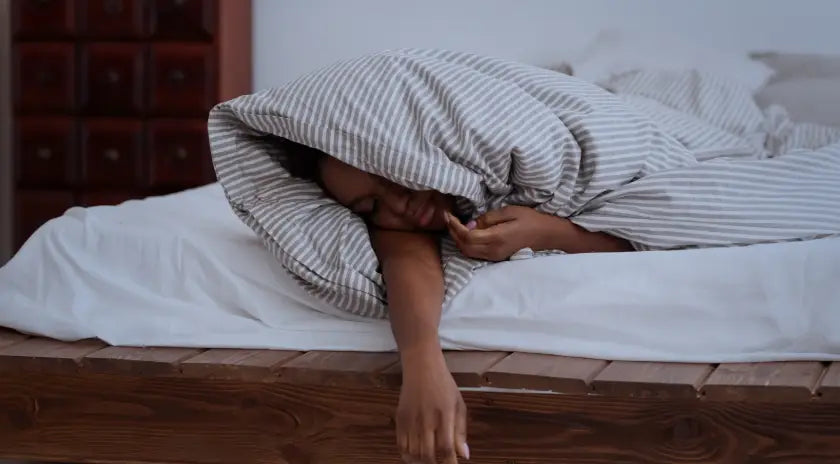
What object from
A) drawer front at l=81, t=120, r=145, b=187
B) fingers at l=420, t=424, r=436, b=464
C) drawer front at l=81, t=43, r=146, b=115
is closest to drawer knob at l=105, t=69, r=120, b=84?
drawer front at l=81, t=43, r=146, b=115

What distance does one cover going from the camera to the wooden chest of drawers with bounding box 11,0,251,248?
9.52ft

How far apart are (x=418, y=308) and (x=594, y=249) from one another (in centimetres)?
26

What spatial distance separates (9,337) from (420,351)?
0.57m

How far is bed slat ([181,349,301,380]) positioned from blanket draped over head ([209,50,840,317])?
9 cm

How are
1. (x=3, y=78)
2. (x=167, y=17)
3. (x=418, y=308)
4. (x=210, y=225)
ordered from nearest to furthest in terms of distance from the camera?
(x=418, y=308)
(x=210, y=225)
(x=167, y=17)
(x=3, y=78)

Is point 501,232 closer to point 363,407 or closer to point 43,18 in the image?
point 363,407

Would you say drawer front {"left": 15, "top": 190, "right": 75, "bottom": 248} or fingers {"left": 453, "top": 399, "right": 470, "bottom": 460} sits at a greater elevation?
fingers {"left": 453, "top": 399, "right": 470, "bottom": 460}

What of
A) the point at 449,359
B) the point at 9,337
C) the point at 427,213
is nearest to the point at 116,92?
the point at 9,337

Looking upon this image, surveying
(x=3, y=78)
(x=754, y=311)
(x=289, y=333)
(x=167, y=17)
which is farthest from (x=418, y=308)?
(x=3, y=78)

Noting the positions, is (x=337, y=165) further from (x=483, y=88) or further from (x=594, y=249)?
(x=594, y=249)

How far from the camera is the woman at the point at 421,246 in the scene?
1.08 meters

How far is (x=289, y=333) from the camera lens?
1.31 meters

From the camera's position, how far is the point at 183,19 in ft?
9.48

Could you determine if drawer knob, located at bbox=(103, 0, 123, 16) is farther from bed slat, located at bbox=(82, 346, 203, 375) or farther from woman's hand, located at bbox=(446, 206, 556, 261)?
woman's hand, located at bbox=(446, 206, 556, 261)
